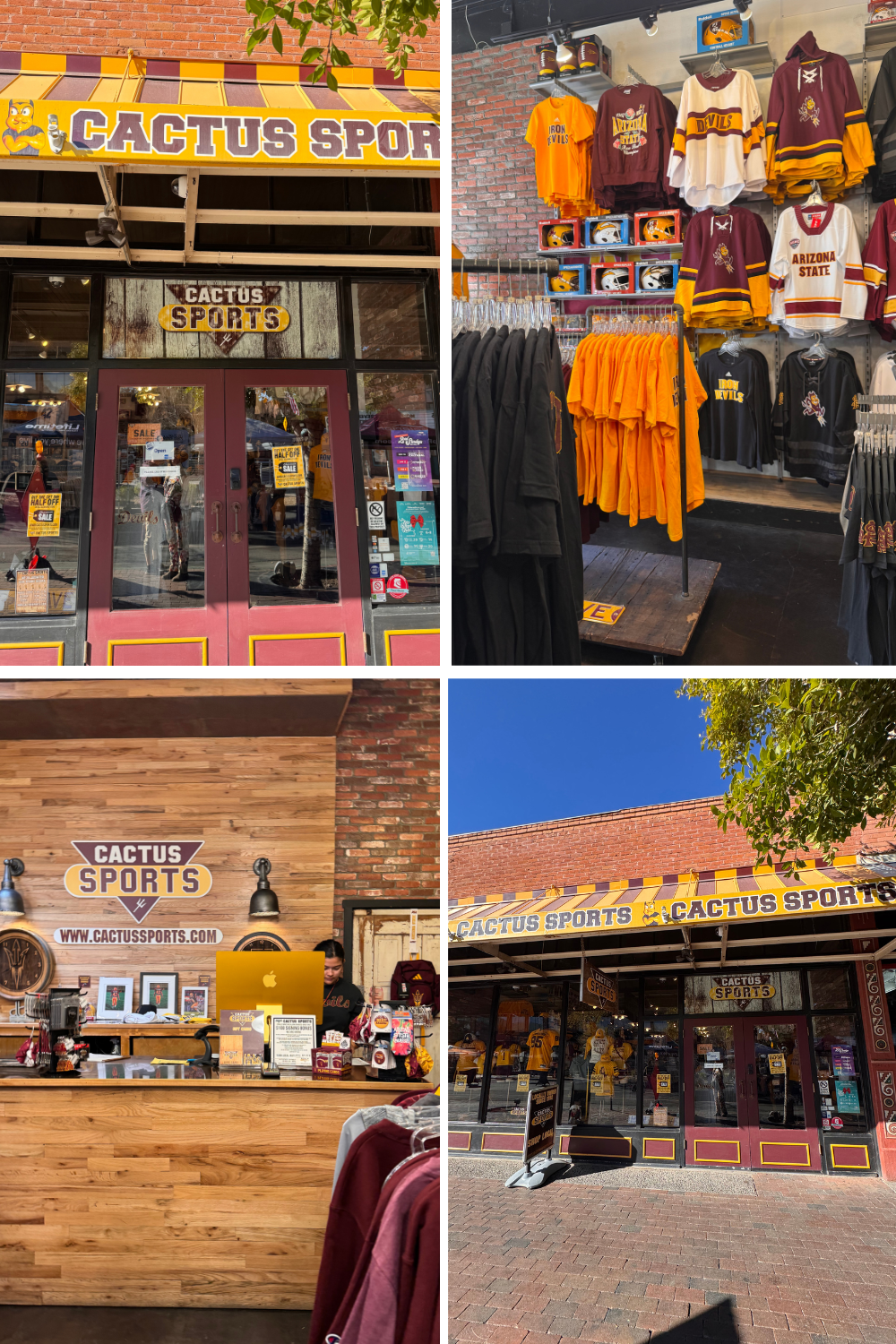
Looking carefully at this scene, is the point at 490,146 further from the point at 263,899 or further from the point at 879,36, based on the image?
the point at 263,899

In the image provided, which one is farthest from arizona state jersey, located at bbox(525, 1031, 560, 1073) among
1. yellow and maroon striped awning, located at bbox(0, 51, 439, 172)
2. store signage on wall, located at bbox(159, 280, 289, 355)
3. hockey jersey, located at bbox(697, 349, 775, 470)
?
store signage on wall, located at bbox(159, 280, 289, 355)

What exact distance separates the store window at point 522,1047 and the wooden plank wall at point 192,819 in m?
3.79

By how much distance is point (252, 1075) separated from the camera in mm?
4816

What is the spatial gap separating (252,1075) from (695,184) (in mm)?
4206

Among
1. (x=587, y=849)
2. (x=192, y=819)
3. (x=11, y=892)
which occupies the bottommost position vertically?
(x=587, y=849)

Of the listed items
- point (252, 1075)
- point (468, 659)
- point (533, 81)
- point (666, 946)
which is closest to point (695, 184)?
point (533, 81)

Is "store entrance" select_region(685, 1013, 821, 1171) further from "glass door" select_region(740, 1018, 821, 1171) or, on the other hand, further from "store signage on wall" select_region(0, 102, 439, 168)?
"store signage on wall" select_region(0, 102, 439, 168)

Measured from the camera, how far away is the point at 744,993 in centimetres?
268

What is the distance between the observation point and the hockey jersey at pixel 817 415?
2836mm

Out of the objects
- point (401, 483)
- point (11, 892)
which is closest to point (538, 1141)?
point (401, 483)

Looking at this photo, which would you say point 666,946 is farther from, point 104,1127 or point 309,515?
point 309,515

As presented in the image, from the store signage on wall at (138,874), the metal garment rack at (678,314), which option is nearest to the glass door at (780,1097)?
the metal garment rack at (678,314)

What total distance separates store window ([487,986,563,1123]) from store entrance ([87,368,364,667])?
3260mm

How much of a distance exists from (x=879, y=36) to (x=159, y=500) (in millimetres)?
4093
